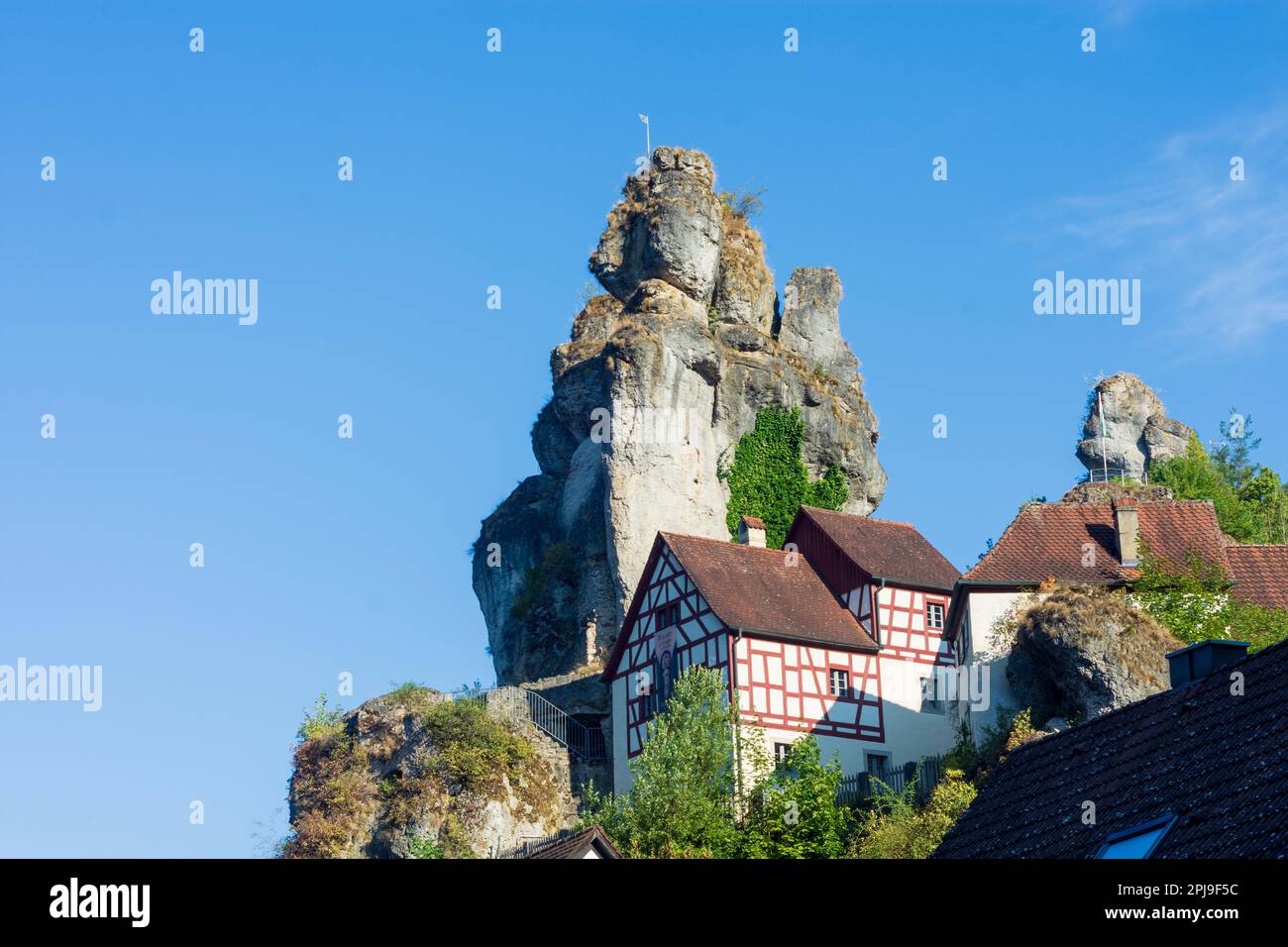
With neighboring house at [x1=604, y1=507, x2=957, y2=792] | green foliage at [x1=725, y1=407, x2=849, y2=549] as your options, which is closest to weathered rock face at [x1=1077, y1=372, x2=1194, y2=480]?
green foliage at [x1=725, y1=407, x2=849, y2=549]

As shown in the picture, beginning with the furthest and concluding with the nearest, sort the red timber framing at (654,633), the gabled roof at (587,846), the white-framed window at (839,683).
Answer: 1. the white-framed window at (839,683)
2. the red timber framing at (654,633)
3. the gabled roof at (587,846)

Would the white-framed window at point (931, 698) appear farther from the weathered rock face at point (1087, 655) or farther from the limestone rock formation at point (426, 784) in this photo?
the limestone rock formation at point (426, 784)

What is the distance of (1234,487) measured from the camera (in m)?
65.1

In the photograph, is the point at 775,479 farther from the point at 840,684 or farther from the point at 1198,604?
the point at 1198,604

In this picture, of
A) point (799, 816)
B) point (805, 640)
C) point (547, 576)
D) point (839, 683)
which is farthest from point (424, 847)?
point (547, 576)

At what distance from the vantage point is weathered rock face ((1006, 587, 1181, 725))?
38.5 m

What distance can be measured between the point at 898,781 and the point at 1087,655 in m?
5.39

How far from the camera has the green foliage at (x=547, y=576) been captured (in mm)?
55219

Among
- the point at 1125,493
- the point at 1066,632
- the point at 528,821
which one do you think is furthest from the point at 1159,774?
the point at 1125,493

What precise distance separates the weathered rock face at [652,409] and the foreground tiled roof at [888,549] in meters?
4.70

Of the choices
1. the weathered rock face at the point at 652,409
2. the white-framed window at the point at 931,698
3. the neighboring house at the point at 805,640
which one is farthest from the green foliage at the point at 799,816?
the weathered rock face at the point at 652,409

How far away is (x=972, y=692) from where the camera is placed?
1634 inches

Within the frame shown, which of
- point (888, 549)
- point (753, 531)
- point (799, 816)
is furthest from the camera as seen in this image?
point (753, 531)
